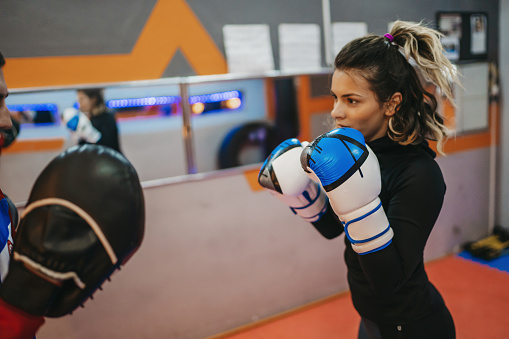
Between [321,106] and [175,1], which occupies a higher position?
[175,1]

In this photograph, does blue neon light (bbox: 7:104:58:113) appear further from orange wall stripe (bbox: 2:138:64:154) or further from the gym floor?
the gym floor

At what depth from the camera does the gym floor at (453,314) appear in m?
2.21

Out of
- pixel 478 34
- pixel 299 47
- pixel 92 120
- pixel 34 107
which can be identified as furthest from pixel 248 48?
pixel 478 34

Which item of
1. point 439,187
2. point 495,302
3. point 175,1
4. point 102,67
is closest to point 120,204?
point 439,187

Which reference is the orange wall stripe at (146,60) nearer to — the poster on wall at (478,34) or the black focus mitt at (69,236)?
the black focus mitt at (69,236)

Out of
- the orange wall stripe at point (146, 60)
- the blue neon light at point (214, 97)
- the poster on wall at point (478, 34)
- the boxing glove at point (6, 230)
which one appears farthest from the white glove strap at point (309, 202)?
the poster on wall at point (478, 34)

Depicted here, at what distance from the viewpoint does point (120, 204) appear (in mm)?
671

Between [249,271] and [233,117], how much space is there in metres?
1.63

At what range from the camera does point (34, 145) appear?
208 cm

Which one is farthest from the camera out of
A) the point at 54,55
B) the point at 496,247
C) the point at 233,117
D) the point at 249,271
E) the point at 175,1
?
the point at 233,117

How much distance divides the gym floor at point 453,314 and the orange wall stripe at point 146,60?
1.64 m

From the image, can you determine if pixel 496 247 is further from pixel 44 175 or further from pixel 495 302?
pixel 44 175

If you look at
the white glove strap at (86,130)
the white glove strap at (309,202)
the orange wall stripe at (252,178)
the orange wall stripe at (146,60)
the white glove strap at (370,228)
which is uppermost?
the orange wall stripe at (146,60)

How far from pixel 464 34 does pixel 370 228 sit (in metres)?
2.94
